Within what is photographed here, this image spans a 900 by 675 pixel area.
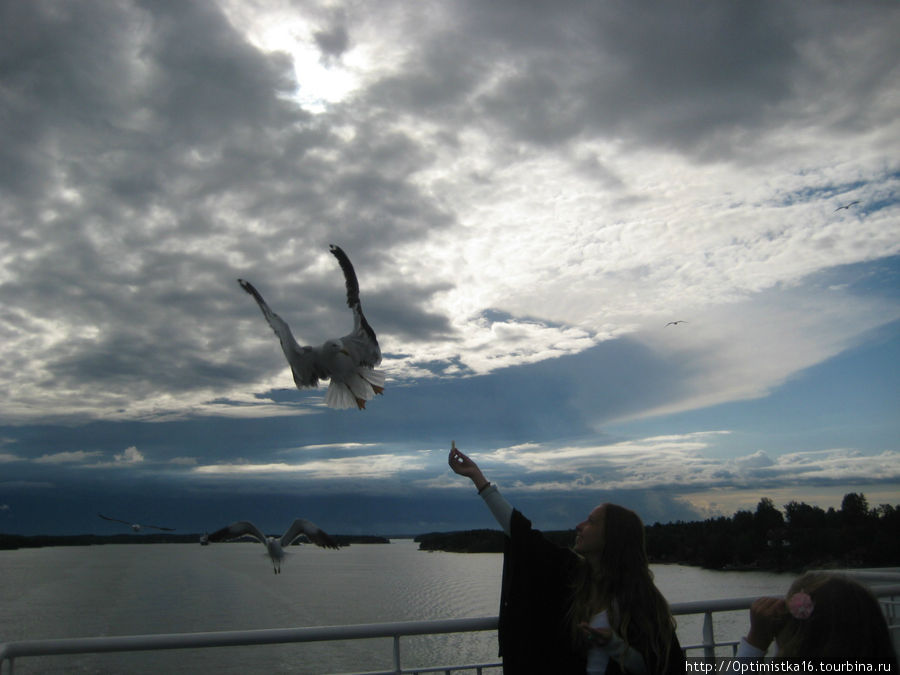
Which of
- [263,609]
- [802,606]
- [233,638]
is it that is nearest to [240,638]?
[233,638]

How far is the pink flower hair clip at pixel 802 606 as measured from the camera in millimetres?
1745

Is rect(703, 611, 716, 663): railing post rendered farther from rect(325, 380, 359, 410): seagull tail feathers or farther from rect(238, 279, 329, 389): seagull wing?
rect(238, 279, 329, 389): seagull wing

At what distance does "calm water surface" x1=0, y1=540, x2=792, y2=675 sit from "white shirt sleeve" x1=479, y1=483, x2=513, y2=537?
163 centimetres

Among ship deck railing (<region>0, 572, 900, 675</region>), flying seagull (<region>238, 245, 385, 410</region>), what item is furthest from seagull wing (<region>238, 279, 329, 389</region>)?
ship deck railing (<region>0, 572, 900, 675</region>)

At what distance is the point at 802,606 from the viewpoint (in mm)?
1753

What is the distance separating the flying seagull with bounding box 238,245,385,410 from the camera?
145 inches

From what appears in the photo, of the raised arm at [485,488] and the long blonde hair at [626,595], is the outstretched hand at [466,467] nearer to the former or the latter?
the raised arm at [485,488]

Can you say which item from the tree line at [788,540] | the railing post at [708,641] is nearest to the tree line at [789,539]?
the tree line at [788,540]

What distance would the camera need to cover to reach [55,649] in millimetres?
2617

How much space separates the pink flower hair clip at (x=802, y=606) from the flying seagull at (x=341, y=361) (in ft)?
7.73

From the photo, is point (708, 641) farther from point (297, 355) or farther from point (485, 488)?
point (297, 355)

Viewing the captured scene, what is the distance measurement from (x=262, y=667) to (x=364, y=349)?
2406cm

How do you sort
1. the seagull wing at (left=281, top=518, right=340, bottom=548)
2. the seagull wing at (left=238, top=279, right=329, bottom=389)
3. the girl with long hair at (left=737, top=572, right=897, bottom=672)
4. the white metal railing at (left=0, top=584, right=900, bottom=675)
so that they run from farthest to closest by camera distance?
the seagull wing at (left=238, top=279, right=329, bottom=389)
the seagull wing at (left=281, top=518, right=340, bottom=548)
the white metal railing at (left=0, top=584, right=900, bottom=675)
the girl with long hair at (left=737, top=572, right=897, bottom=672)

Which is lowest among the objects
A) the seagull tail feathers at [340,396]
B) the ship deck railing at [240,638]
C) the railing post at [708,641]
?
the railing post at [708,641]
